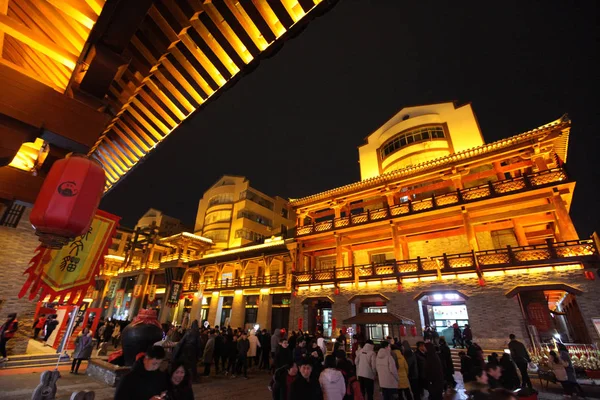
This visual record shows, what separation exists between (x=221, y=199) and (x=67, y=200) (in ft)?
124

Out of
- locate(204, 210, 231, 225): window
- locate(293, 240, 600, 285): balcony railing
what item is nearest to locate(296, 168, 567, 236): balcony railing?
locate(293, 240, 600, 285): balcony railing

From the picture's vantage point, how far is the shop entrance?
15.3 m

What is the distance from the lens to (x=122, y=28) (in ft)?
8.00

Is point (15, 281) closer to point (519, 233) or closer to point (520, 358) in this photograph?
point (520, 358)

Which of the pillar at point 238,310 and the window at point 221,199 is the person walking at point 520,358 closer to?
the pillar at point 238,310

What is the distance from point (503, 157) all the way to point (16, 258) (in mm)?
23943

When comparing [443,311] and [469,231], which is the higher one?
[469,231]

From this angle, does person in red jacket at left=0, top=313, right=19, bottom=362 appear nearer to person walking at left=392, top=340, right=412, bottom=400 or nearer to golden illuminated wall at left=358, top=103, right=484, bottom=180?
person walking at left=392, top=340, right=412, bottom=400

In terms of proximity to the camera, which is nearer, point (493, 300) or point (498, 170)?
point (493, 300)

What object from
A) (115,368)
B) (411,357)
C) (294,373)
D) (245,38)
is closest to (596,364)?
(411,357)

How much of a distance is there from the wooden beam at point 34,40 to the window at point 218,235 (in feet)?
113

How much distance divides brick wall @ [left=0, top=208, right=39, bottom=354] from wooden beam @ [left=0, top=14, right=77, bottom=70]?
1226 cm

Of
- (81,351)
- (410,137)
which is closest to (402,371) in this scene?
(81,351)

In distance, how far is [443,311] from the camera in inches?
688
